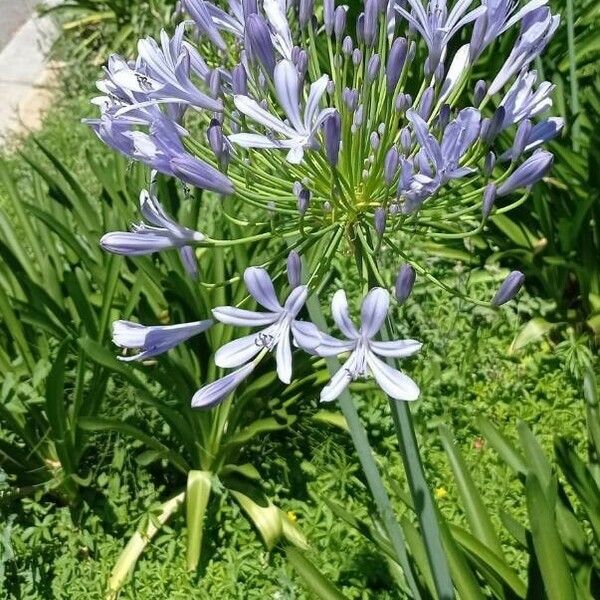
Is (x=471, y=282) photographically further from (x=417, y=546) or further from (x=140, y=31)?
(x=140, y=31)

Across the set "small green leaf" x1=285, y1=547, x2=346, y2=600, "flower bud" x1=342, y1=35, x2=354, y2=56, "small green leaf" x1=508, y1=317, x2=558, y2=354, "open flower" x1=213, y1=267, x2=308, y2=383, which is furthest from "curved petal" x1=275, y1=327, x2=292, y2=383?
"small green leaf" x1=508, y1=317, x2=558, y2=354

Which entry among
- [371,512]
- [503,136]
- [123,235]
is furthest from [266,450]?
[123,235]

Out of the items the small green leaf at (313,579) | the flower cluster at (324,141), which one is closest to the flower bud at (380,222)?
the flower cluster at (324,141)

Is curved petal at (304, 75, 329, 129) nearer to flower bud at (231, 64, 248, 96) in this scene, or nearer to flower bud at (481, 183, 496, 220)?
flower bud at (231, 64, 248, 96)

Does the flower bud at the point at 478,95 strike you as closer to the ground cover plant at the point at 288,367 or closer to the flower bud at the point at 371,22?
the ground cover plant at the point at 288,367

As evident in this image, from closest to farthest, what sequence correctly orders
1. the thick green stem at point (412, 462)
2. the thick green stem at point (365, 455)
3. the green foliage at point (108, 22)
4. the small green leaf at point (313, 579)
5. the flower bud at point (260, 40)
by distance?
1. the flower bud at point (260, 40)
2. the thick green stem at point (412, 462)
3. the thick green stem at point (365, 455)
4. the small green leaf at point (313, 579)
5. the green foliage at point (108, 22)

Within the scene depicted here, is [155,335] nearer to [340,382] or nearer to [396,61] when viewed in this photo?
[340,382]

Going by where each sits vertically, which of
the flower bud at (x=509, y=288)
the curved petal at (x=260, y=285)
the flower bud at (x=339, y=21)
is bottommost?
the flower bud at (x=509, y=288)
